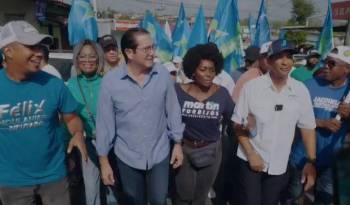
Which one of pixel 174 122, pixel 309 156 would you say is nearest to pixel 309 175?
pixel 309 156

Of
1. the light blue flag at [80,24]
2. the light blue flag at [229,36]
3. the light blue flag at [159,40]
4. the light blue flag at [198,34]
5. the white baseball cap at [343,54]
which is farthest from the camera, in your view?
the light blue flag at [159,40]

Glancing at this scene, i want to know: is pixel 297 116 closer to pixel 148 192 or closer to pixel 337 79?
pixel 337 79

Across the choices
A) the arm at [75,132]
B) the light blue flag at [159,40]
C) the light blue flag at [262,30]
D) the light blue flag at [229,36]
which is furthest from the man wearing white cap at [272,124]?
the light blue flag at [262,30]

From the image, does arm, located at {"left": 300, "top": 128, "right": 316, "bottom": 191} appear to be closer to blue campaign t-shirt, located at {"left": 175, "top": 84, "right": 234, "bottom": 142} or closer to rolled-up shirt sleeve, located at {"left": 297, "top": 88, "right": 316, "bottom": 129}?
rolled-up shirt sleeve, located at {"left": 297, "top": 88, "right": 316, "bottom": 129}

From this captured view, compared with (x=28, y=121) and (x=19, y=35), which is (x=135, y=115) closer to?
(x=28, y=121)

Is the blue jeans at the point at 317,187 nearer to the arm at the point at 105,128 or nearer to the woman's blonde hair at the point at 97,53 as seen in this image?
the arm at the point at 105,128

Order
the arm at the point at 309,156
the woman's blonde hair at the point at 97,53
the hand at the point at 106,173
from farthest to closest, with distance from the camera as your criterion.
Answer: the woman's blonde hair at the point at 97,53, the arm at the point at 309,156, the hand at the point at 106,173

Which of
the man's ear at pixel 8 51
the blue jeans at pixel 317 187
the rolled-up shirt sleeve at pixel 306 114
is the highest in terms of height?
the man's ear at pixel 8 51

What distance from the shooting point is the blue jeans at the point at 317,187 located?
11.2 feet

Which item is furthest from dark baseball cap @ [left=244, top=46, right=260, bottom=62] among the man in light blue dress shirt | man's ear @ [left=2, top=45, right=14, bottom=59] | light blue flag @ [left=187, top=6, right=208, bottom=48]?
man's ear @ [left=2, top=45, right=14, bottom=59]

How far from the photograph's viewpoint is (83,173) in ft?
11.8

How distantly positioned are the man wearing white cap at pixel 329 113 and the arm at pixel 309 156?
16 cm

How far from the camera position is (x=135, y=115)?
2.92 m

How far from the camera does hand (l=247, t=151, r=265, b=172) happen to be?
10.3 ft
